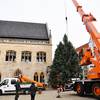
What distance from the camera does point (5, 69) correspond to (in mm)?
38156

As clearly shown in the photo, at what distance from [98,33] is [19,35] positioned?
80.3ft

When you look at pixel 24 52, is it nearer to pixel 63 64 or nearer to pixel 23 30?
pixel 23 30

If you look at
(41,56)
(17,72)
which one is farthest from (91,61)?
(41,56)

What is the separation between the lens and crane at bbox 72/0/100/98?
18.2m

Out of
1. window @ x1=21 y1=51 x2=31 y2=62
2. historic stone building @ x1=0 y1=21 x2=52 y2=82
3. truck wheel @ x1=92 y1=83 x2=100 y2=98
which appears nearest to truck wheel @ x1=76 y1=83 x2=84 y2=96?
truck wheel @ x1=92 y1=83 x2=100 y2=98

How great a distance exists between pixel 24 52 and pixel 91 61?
21.8 meters

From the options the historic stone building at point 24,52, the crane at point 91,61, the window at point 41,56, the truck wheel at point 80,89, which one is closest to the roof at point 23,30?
the historic stone building at point 24,52

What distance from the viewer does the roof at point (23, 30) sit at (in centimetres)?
4062

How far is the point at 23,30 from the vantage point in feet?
139

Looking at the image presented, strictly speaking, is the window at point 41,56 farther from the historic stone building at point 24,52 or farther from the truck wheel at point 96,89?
the truck wheel at point 96,89

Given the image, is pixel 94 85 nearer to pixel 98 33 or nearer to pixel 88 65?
pixel 88 65

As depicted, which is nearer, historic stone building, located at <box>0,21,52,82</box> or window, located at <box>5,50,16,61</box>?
historic stone building, located at <box>0,21,52,82</box>

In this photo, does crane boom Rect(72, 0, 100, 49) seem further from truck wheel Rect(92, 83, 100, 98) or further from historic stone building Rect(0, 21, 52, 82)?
historic stone building Rect(0, 21, 52, 82)

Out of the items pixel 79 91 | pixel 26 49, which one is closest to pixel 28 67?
pixel 26 49
